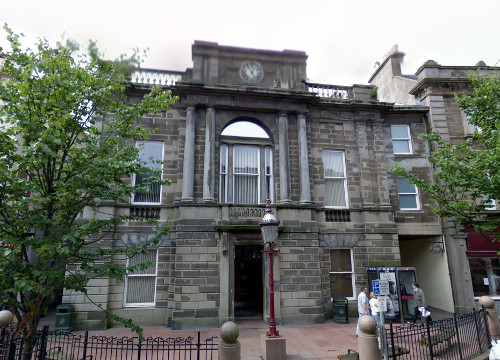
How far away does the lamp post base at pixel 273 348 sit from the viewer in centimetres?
819

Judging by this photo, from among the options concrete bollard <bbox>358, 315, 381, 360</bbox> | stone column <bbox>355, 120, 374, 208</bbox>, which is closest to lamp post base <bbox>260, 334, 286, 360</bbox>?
concrete bollard <bbox>358, 315, 381, 360</bbox>

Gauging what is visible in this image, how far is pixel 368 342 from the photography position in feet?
23.8

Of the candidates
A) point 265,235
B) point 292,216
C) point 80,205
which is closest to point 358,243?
point 292,216

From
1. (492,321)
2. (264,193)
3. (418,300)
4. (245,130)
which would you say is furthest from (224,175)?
(492,321)

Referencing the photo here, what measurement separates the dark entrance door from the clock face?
347 inches

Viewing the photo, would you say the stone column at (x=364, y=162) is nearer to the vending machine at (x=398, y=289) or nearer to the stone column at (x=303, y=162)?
the stone column at (x=303, y=162)

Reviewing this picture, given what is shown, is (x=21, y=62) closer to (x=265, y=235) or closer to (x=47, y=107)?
(x=47, y=107)

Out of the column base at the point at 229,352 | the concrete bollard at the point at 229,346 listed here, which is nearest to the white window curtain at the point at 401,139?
the concrete bollard at the point at 229,346

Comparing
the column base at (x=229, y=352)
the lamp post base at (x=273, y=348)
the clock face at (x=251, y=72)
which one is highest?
the clock face at (x=251, y=72)

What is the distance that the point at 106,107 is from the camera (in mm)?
7551

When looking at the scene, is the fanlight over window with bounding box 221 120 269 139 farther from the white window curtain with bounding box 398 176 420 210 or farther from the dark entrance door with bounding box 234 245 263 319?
the white window curtain with bounding box 398 176 420 210

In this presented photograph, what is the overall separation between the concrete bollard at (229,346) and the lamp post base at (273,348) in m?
1.38

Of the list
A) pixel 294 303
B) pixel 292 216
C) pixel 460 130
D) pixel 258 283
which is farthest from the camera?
pixel 258 283

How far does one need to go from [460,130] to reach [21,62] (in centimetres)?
1969
